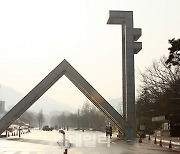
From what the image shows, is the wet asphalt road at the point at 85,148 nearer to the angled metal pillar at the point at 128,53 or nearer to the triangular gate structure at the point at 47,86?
the triangular gate structure at the point at 47,86

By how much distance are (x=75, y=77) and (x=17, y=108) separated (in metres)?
7.03

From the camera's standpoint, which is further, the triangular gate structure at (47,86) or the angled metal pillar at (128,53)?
the angled metal pillar at (128,53)

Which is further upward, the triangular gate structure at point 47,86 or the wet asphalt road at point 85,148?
the triangular gate structure at point 47,86

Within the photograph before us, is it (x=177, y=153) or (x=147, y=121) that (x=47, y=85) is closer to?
(x=177, y=153)

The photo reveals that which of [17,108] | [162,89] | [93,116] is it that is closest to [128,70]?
[17,108]

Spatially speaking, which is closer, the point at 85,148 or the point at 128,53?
the point at 85,148

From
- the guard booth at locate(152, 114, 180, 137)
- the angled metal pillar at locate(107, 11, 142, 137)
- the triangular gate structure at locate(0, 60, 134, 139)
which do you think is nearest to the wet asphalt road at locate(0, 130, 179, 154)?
the triangular gate structure at locate(0, 60, 134, 139)

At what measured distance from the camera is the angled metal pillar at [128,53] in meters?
46.7

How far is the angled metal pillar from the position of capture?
4672 cm

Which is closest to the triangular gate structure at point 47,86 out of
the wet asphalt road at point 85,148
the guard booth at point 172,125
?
the wet asphalt road at point 85,148

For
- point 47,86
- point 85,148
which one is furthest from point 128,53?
point 85,148

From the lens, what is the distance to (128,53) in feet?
157

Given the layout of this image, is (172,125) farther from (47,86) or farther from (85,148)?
(85,148)

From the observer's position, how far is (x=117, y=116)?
43.5 metres
